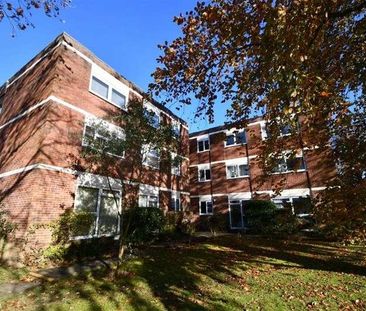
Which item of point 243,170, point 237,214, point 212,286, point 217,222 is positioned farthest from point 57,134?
point 243,170

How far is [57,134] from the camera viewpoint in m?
13.0

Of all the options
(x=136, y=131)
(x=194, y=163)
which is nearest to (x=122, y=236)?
(x=136, y=131)

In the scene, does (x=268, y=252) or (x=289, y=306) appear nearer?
(x=289, y=306)

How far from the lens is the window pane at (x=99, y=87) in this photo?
15.9 m

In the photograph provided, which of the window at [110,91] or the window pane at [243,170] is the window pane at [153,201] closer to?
the window at [110,91]

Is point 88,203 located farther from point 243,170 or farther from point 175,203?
point 243,170

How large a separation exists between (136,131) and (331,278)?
8.49 meters

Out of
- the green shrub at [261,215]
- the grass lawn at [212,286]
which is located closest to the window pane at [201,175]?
the green shrub at [261,215]

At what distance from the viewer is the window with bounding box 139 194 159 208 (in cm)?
1846

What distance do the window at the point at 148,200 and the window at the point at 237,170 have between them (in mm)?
10087

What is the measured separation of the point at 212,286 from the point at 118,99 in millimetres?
13192

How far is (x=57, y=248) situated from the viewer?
11.2 m

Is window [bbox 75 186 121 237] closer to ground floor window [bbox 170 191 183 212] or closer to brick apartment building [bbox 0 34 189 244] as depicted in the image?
brick apartment building [bbox 0 34 189 244]

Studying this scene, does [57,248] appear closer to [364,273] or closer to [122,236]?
[122,236]
